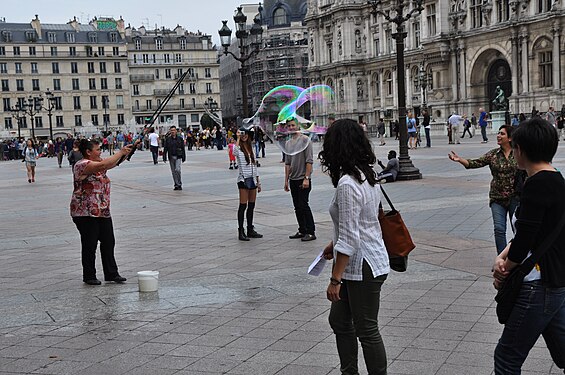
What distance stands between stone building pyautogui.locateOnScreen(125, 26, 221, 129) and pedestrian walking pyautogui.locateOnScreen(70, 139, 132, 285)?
98289mm

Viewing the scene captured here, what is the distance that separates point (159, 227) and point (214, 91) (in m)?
97.1

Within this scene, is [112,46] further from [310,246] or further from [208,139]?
[310,246]

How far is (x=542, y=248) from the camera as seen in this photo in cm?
371

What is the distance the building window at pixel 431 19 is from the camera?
2296 inches

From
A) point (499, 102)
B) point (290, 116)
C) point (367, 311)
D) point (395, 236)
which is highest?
point (499, 102)

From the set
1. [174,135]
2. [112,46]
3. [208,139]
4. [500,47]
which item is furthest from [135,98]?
[174,135]

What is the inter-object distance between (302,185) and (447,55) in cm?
4751

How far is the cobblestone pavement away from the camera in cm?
552

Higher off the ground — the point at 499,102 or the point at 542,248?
the point at 499,102

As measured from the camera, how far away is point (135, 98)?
10581 cm

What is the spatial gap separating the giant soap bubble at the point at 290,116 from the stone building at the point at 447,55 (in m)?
36.7

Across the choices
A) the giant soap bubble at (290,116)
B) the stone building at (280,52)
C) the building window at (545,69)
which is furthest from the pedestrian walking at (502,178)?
the stone building at (280,52)

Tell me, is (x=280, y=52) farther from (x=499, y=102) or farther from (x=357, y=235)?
(x=357, y=235)

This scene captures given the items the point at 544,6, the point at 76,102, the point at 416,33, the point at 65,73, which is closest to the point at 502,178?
the point at 544,6
